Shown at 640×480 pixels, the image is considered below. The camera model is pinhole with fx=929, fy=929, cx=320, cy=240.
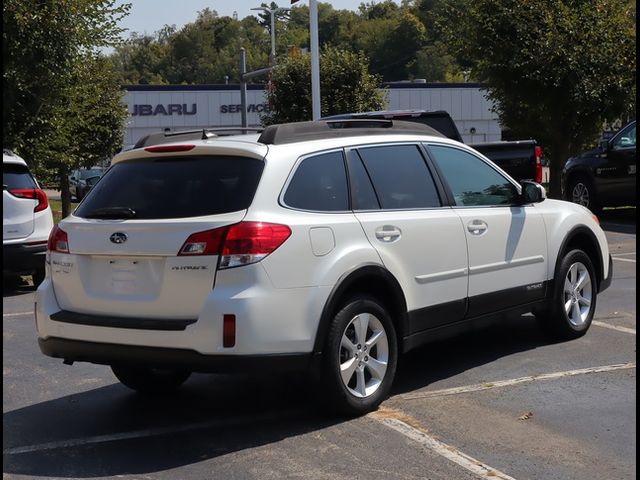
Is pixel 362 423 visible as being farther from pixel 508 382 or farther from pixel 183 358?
pixel 508 382

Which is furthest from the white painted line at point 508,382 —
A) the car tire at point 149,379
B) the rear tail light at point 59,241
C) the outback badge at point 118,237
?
the rear tail light at point 59,241

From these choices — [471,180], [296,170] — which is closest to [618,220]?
[471,180]

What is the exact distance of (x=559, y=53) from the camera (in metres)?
19.8

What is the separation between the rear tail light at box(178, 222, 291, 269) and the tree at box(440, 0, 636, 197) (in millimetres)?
16059

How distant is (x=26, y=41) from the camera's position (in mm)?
14516

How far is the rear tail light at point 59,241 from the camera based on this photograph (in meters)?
5.73

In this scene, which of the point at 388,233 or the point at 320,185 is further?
the point at 388,233

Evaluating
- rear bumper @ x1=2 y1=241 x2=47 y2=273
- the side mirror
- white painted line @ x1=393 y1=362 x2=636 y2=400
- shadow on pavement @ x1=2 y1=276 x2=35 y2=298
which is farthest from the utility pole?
white painted line @ x1=393 y1=362 x2=636 y2=400

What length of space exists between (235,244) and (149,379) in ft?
5.56

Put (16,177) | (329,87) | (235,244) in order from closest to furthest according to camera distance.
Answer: (235,244) < (16,177) < (329,87)

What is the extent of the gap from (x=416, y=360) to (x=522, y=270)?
41.7 inches

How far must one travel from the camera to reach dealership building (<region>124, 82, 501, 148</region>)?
2168 inches

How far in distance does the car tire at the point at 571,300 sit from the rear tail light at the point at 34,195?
21.7ft

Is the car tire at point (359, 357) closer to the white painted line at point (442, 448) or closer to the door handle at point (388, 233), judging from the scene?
the white painted line at point (442, 448)
